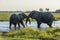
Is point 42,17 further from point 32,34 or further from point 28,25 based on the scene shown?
point 32,34

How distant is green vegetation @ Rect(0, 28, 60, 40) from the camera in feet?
10.8

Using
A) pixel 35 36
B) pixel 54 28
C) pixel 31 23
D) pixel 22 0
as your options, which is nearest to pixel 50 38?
pixel 35 36

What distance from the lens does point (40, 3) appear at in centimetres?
410

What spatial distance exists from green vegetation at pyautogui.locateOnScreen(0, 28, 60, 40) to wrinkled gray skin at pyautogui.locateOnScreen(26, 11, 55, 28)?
0.36 metres

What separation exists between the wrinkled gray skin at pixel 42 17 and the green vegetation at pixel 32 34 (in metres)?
0.36

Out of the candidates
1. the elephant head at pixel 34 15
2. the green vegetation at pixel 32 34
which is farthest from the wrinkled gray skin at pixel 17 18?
the green vegetation at pixel 32 34

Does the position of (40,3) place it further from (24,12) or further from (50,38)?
(50,38)

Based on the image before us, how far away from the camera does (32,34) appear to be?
3484 millimetres

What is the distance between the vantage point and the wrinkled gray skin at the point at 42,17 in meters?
4.07

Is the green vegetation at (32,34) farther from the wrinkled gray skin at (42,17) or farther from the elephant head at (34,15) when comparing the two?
the elephant head at (34,15)

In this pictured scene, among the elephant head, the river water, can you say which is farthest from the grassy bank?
the elephant head

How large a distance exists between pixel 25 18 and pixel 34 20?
242 millimetres

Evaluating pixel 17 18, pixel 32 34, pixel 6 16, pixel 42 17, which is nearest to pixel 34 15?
pixel 42 17

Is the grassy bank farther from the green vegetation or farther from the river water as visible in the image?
the green vegetation
